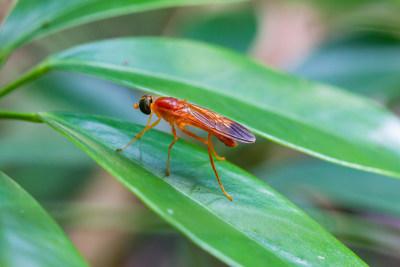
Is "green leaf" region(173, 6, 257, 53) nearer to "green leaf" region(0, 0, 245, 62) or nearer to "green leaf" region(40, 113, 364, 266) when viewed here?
"green leaf" region(0, 0, 245, 62)

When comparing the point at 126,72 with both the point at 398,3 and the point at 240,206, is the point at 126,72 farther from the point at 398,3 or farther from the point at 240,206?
the point at 398,3

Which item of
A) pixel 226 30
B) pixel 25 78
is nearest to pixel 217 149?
pixel 226 30

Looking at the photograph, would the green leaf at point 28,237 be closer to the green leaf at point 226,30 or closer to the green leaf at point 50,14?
the green leaf at point 50,14

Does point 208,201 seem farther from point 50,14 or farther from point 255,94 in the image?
point 50,14

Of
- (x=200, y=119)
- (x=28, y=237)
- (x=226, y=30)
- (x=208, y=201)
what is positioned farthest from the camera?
(x=226, y=30)

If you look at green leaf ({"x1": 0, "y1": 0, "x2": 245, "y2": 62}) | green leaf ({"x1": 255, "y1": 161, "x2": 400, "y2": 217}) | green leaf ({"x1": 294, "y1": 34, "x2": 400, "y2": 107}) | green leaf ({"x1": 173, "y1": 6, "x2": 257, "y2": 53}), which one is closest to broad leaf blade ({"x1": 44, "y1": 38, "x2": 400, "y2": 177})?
green leaf ({"x1": 0, "y1": 0, "x2": 245, "y2": 62})

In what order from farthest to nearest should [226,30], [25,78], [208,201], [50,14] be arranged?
1. [226,30]
2. [50,14]
3. [25,78]
4. [208,201]

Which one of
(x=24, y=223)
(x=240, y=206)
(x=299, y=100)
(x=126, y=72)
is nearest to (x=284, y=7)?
(x=299, y=100)
